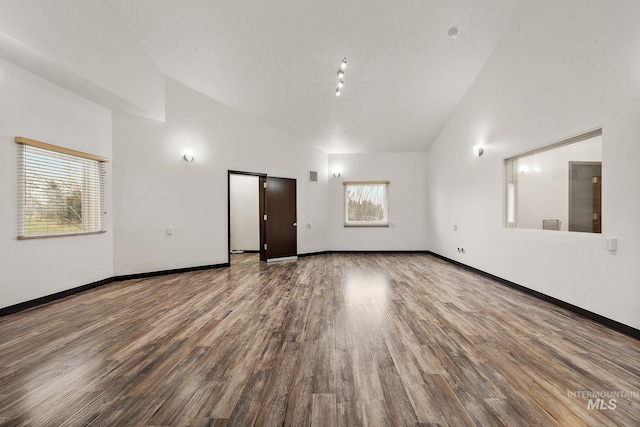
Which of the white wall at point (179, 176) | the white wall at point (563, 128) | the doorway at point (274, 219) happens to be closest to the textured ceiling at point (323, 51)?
the white wall at point (179, 176)

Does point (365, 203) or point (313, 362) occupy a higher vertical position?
point (365, 203)

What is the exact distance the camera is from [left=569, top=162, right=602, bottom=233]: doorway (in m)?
2.97

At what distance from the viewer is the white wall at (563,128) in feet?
8.44

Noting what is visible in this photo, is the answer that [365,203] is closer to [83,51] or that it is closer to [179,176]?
[179,176]

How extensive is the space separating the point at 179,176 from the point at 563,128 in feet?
19.1

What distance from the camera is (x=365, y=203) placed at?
8.07 m

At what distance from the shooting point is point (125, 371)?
6.33 feet

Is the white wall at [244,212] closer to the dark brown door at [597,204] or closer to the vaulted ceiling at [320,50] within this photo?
the vaulted ceiling at [320,50]

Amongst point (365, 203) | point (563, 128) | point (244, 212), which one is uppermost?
point (563, 128)

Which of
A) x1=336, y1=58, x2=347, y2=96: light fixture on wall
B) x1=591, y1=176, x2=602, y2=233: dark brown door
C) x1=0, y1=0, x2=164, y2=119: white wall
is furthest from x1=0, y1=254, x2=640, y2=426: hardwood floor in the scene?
x1=336, y1=58, x2=347, y2=96: light fixture on wall

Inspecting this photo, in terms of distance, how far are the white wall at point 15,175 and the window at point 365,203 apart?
5.59 m

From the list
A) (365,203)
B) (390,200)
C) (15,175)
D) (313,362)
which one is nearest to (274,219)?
(365,203)

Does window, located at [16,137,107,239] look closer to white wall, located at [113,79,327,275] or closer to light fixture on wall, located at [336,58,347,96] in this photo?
white wall, located at [113,79,327,275]

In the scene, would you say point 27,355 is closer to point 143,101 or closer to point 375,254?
point 143,101
